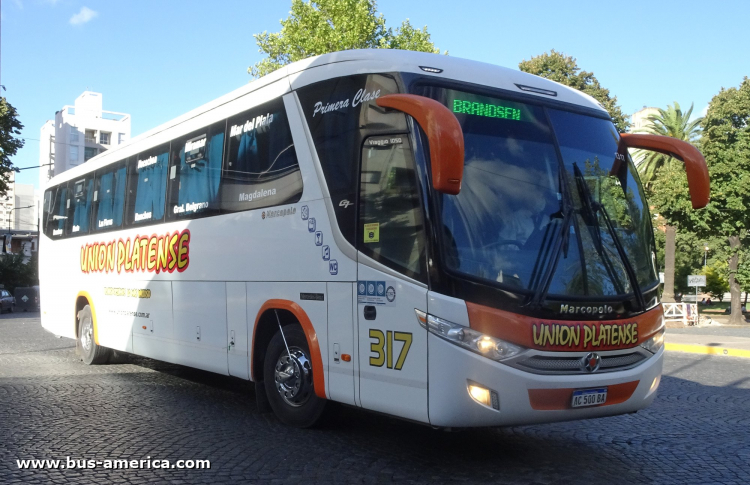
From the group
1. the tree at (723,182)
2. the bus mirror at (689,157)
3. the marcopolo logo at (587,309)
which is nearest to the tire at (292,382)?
→ the marcopolo logo at (587,309)

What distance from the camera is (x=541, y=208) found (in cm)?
602

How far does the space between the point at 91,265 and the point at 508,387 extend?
30.3 ft

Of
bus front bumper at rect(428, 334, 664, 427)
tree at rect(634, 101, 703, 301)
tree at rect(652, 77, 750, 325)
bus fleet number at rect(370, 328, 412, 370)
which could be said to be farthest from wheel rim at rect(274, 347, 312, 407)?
tree at rect(634, 101, 703, 301)

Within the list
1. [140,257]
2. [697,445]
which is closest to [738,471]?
[697,445]

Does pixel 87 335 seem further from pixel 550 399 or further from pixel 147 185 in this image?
pixel 550 399

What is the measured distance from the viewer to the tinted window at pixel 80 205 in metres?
13.2

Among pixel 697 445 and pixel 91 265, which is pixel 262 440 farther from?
pixel 91 265

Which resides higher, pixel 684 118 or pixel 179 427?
pixel 684 118

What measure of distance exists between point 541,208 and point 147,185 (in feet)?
22.0

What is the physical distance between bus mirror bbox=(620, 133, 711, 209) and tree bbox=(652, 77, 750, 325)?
91.8 ft

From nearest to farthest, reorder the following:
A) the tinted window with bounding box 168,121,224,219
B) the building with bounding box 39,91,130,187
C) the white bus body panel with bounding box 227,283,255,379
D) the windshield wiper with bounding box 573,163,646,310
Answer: the windshield wiper with bounding box 573,163,646,310
the white bus body panel with bounding box 227,283,255,379
the tinted window with bounding box 168,121,224,219
the building with bounding box 39,91,130,187

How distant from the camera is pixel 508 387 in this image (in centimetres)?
559

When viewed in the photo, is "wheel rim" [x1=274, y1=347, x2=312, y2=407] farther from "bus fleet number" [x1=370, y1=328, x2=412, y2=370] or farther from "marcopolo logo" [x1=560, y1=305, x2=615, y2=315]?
"marcopolo logo" [x1=560, y1=305, x2=615, y2=315]

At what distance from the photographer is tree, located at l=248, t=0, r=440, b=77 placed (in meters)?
38.9
